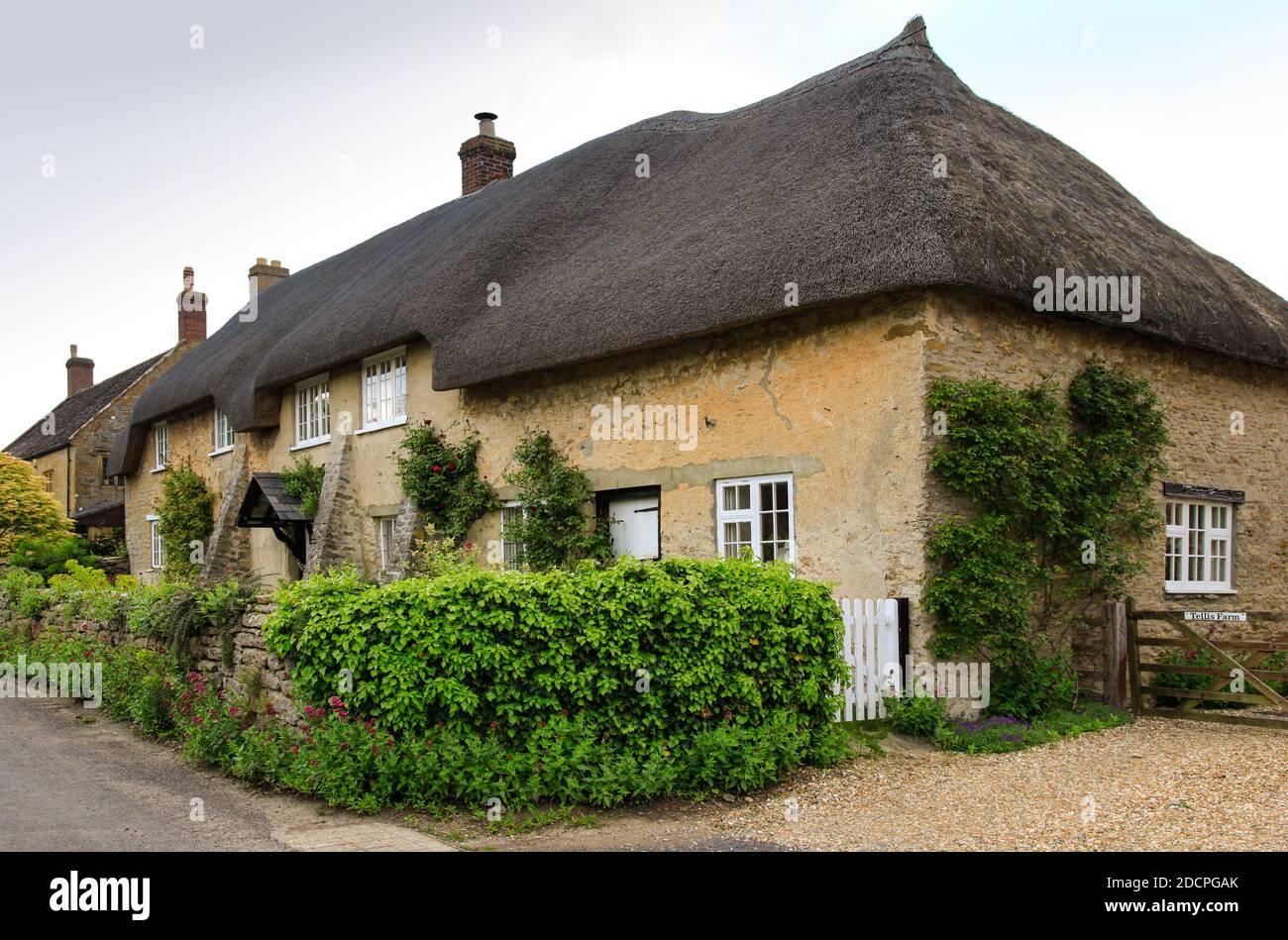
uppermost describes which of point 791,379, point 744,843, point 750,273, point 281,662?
point 750,273

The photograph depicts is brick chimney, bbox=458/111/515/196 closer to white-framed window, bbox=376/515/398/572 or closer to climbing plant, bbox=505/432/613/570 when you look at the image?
white-framed window, bbox=376/515/398/572

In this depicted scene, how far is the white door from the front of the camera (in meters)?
11.5

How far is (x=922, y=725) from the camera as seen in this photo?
8594 millimetres

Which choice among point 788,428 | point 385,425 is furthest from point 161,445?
point 788,428

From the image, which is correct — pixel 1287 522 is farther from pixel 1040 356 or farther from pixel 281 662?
pixel 281 662

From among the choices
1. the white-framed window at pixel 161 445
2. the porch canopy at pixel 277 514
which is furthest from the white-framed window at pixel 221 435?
the porch canopy at pixel 277 514

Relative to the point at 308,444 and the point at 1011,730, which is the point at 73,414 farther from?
the point at 1011,730

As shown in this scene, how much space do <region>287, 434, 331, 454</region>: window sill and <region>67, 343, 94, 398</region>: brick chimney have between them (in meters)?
31.3

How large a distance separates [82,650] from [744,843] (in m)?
8.49

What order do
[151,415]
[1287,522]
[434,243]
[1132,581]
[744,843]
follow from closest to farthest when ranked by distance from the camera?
[744,843]
[1132,581]
[1287,522]
[434,243]
[151,415]

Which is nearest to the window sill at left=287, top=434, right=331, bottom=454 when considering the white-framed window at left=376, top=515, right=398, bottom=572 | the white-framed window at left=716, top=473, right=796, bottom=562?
the white-framed window at left=376, top=515, right=398, bottom=572

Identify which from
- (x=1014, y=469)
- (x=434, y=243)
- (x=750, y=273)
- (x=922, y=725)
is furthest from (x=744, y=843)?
(x=434, y=243)

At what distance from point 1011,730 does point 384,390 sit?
10536 mm

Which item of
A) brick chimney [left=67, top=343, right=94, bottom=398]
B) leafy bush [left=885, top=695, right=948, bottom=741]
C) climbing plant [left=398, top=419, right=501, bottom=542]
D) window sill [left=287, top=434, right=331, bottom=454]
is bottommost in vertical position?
leafy bush [left=885, top=695, right=948, bottom=741]
